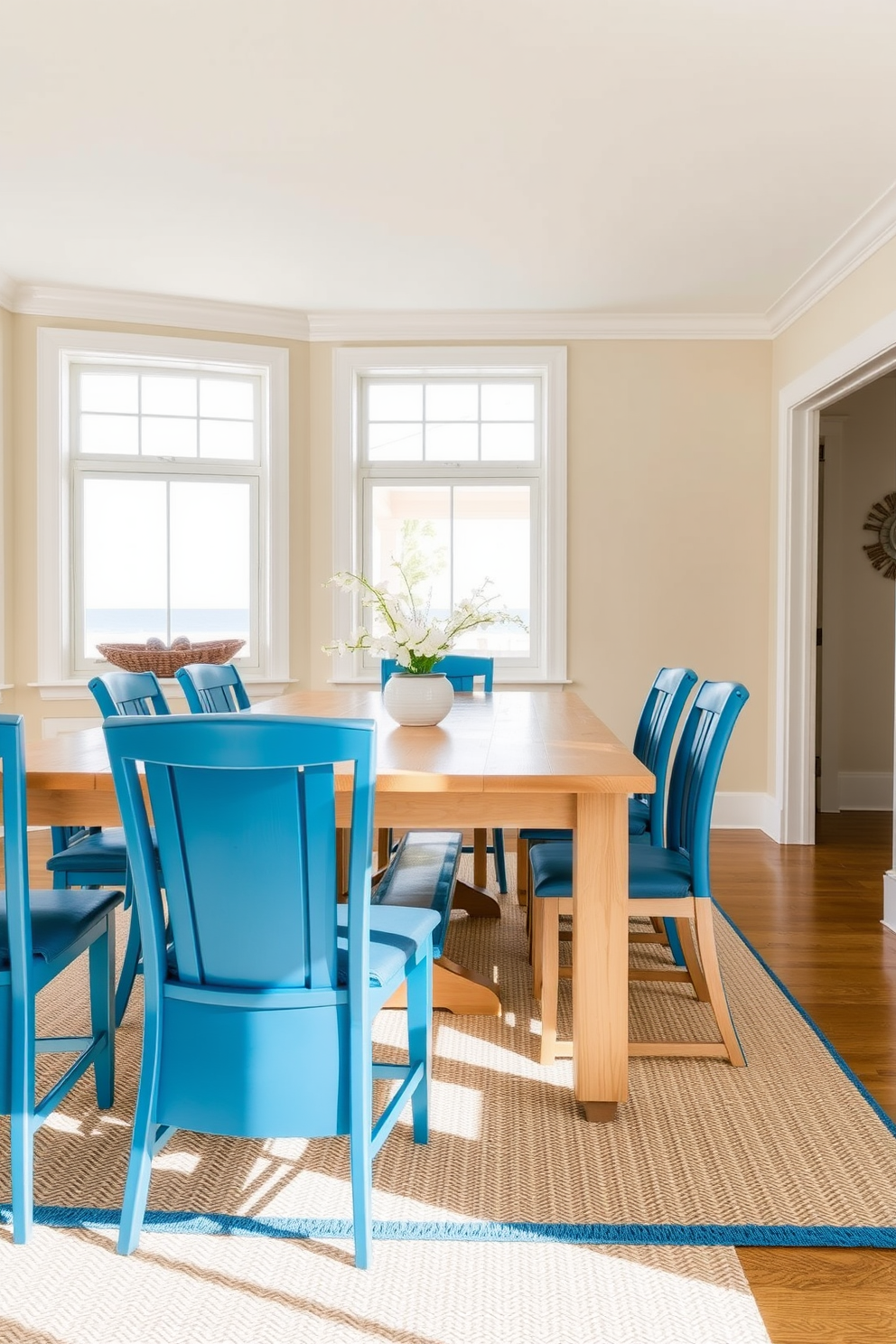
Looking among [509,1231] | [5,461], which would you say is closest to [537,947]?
[509,1231]

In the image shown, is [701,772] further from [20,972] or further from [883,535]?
[883,535]

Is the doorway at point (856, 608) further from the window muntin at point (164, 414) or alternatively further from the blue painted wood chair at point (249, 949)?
the blue painted wood chair at point (249, 949)

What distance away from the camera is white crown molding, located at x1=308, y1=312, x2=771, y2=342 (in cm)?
518

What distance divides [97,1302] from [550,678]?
4128mm

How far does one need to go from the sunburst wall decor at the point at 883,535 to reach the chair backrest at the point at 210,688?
4.44 meters

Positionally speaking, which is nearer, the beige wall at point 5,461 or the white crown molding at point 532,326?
the beige wall at point 5,461

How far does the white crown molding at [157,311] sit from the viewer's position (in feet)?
16.1

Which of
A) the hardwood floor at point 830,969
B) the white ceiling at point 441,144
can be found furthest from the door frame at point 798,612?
the white ceiling at point 441,144

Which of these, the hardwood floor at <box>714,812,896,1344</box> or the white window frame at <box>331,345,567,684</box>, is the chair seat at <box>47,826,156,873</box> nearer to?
the hardwood floor at <box>714,812,896,1344</box>

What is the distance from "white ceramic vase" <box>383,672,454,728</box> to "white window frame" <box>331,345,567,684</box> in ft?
8.08

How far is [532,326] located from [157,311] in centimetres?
202

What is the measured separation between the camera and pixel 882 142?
330 centimetres

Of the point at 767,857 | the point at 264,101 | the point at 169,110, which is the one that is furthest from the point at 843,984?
the point at 169,110

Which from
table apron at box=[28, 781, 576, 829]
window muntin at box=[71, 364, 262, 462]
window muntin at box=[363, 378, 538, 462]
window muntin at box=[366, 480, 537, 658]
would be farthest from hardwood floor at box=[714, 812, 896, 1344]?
window muntin at box=[71, 364, 262, 462]
